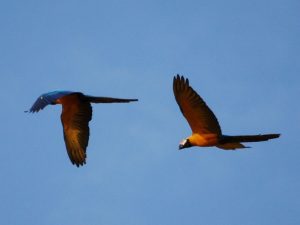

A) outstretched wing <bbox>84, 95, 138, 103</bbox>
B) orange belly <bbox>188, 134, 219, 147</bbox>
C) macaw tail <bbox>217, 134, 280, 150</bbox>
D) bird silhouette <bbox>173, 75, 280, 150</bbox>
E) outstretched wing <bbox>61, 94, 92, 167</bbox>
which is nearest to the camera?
macaw tail <bbox>217, 134, 280, 150</bbox>

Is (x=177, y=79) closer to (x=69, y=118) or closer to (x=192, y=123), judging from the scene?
(x=192, y=123)

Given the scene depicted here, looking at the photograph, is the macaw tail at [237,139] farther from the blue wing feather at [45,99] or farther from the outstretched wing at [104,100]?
the blue wing feather at [45,99]

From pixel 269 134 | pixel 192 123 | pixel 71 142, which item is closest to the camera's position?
pixel 269 134

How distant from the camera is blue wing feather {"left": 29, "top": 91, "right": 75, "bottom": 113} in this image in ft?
60.1

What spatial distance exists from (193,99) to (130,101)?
2760 millimetres

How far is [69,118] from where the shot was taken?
68.3ft

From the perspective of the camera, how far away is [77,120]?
2075 cm

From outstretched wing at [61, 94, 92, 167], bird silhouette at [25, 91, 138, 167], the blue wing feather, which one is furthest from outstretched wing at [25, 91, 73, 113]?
outstretched wing at [61, 94, 92, 167]

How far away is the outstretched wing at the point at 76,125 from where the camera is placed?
804 inches

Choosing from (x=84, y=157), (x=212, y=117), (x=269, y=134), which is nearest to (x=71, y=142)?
(x=84, y=157)

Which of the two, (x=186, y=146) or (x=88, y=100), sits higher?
(x=88, y=100)

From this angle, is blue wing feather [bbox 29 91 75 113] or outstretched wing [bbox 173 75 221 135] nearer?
outstretched wing [bbox 173 75 221 135]

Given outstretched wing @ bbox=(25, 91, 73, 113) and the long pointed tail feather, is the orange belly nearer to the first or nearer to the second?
the long pointed tail feather

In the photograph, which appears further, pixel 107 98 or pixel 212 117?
pixel 107 98
